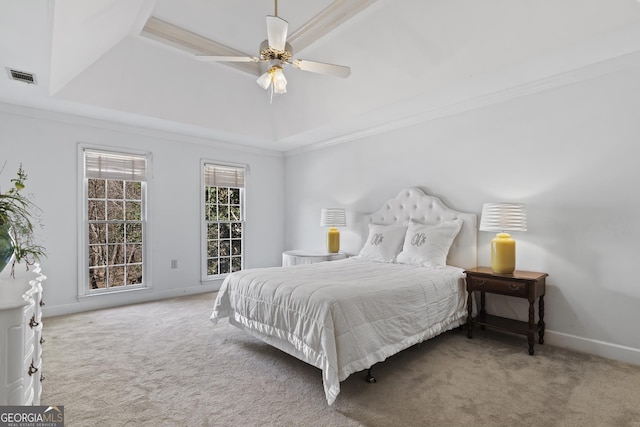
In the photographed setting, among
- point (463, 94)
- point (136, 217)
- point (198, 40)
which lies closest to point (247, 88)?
point (198, 40)

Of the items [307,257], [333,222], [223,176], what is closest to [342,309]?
[307,257]

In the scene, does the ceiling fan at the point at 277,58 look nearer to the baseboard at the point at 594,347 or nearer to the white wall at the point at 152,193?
the white wall at the point at 152,193

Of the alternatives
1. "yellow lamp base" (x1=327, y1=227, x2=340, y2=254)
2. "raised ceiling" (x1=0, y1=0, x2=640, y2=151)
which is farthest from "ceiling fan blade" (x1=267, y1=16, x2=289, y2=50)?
"yellow lamp base" (x1=327, y1=227, x2=340, y2=254)

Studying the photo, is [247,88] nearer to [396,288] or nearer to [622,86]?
[396,288]

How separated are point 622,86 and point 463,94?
129 centimetres

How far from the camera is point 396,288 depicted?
2.65 metres

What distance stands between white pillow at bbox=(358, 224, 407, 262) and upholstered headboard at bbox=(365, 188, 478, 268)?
0.78 feet

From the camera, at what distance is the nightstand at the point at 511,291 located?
2889 millimetres

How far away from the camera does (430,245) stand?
3641mm

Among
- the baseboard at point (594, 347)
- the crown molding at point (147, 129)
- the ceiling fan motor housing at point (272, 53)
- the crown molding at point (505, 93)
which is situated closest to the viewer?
the ceiling fan motor housing at point (272, 53)

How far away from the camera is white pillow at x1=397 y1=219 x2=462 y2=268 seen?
358 cm

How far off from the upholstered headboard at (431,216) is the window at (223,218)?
2481 mm

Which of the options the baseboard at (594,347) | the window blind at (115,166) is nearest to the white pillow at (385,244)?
the baseboard at (594,347)

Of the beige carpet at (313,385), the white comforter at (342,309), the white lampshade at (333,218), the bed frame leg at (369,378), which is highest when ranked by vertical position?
the white lampshade at (333,218)
